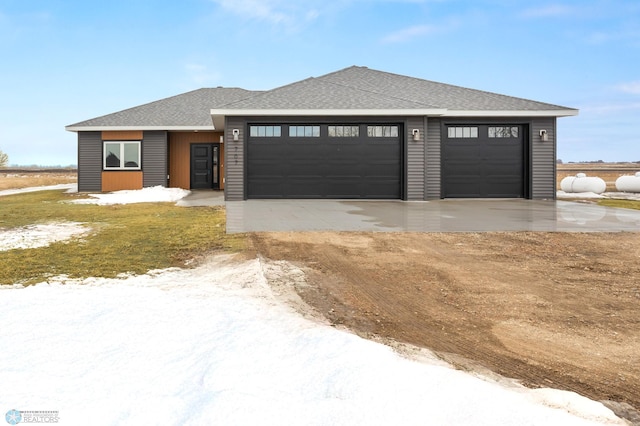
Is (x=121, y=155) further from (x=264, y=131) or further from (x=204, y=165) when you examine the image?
(x=264, y=131)

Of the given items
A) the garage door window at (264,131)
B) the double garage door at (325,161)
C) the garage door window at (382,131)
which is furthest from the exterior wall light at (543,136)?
the garage door window at (264,131)

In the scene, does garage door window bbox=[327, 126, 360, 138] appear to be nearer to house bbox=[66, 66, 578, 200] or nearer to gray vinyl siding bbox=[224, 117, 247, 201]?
house bbox=[66, 66, 578, 200]

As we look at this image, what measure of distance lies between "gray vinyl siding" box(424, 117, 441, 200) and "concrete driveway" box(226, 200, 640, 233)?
3.43 meters

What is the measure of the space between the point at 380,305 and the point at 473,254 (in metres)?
2.85

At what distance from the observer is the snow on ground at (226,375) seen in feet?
6.97

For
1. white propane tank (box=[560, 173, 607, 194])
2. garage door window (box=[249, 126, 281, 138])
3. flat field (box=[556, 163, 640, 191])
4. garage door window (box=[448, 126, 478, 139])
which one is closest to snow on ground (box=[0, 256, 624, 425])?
garage door window (box=[249, 126, 281, 138])

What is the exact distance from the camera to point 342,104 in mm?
15172

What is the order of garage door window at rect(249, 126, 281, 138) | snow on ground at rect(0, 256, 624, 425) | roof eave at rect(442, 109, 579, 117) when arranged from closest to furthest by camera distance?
snow on ground at rect(0, 256, 624, 425)
garage door window at rect(249, 126, 281, 138)
roof eave at rect(442, 109, 579, 117)

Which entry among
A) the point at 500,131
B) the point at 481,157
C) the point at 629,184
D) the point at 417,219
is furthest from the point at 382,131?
the point at 629,184

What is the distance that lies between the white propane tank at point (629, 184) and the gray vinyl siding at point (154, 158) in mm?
23896

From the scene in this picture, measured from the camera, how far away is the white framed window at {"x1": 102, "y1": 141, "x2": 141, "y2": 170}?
2005cm

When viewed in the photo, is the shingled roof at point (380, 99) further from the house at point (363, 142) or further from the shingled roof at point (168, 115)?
the shingled roof at point (168, 115)

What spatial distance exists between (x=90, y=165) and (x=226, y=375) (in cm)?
2058

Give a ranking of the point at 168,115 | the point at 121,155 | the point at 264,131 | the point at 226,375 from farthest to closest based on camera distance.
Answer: the point at 168,115 < the point at 121,155 < the point at 264,131 < the point at 226,375
